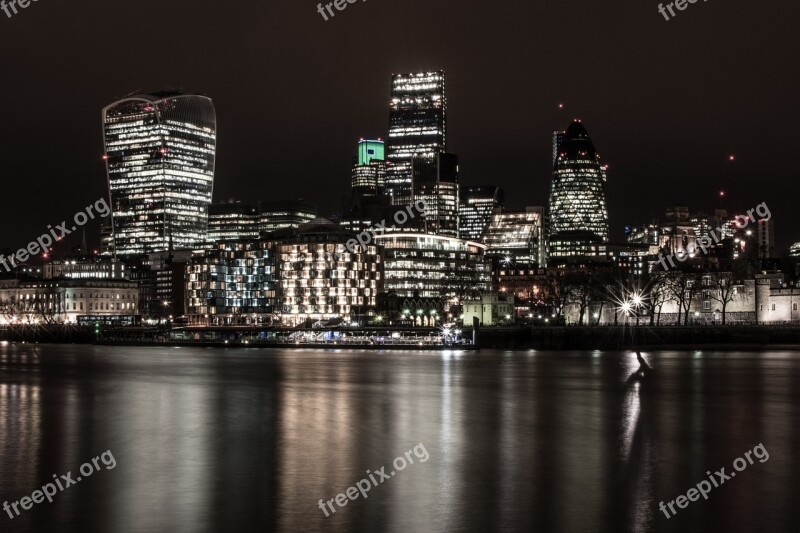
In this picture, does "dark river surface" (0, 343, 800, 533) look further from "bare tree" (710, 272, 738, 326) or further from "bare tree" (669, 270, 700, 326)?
"bare tree" (669, 270, 700, 326)

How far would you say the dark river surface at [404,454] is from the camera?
2594 centimetres

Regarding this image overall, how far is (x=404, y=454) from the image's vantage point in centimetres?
3616

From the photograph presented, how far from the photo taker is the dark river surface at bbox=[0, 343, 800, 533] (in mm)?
25938

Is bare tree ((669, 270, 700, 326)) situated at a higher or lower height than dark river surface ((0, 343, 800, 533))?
higher

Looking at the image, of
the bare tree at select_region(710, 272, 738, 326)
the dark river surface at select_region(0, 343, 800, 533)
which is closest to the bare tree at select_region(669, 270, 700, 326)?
the bare tree at select_region(710, 272, 738, 326)

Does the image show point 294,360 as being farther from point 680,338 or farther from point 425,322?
→ point 425,322

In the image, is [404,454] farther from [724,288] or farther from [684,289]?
[684,289]

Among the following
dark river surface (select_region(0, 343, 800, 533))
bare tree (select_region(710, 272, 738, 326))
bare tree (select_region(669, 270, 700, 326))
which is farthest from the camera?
bare tree (select_region(669, 270, 700, 326))

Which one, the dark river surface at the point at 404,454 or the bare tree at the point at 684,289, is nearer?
the dark river surface at the point at 404,454

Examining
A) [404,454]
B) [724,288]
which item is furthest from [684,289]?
[404,454]

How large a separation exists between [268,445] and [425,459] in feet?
24.5

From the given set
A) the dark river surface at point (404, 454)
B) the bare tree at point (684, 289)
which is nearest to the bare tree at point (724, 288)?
the bare tree at point (684, 289)

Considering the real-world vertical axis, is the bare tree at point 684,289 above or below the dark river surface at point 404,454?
above

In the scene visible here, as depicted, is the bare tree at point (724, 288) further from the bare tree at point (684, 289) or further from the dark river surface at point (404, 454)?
the dark river surface at point (404, 454)
